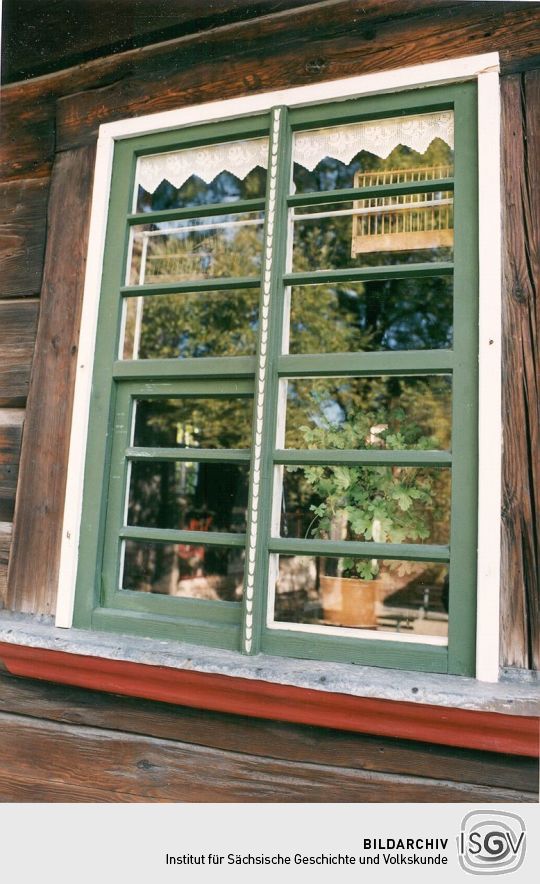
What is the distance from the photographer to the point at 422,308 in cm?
536

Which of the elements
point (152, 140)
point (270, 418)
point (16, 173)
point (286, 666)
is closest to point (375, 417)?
point (270, 418)

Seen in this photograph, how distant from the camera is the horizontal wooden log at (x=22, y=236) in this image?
2234 mm

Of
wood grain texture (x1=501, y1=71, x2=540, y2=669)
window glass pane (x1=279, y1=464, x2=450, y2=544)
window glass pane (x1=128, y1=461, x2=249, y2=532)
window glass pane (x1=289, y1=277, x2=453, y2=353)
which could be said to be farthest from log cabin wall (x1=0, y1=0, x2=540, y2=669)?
window glass pane (x1=128, y1=461, x2=249, y2=532)

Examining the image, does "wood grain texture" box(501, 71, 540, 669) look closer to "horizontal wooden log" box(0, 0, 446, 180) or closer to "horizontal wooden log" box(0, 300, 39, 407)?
"horizontal wooden log" box(0, 0, 446, 180)

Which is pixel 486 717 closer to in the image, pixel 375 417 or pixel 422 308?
pixel 375 417

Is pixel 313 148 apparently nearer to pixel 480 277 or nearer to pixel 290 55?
pixel 290 55

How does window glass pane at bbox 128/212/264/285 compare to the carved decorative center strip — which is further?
window glass pane at bbox 128/212/264/285

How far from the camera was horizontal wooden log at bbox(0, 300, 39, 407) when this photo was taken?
85.7 inches

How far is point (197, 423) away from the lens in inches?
218

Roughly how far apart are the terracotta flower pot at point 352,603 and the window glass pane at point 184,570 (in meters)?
2.81
